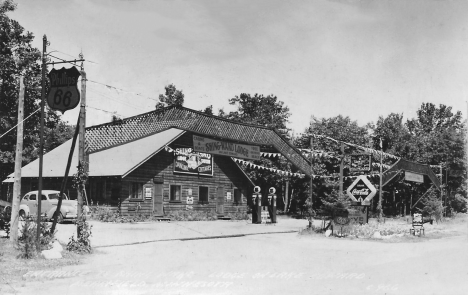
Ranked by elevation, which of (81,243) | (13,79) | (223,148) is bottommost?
(81,243)

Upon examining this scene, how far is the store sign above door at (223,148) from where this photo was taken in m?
22.7

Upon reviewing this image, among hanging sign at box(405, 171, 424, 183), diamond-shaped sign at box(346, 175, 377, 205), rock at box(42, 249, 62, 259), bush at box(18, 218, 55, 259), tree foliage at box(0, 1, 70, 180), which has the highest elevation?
tree foliage at box(0, 1, 70, 180)

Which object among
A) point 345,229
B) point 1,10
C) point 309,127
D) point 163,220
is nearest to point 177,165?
point 163,220

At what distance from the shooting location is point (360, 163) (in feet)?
75.6

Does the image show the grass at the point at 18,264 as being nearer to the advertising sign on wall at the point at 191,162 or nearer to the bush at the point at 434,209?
the advertising sign on wall at the point at 191,162

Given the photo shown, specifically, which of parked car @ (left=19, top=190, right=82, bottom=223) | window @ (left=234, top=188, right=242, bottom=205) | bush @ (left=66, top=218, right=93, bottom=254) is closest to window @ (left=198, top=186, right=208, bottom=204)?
window @ (left=234, top=188, right=242, bottom=205)

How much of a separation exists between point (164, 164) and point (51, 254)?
60.8ft

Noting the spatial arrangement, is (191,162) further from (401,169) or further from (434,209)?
(434,209)

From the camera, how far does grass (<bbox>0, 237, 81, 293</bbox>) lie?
34.3 feet

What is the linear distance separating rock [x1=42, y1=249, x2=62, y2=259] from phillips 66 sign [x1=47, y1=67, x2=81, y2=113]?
3.68 metres

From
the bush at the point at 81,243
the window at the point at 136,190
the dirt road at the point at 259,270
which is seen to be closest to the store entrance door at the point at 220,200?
the window at the point at 136,190

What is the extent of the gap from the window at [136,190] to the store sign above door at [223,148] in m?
8.11

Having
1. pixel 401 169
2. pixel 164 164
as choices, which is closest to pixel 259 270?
pixel 164 164

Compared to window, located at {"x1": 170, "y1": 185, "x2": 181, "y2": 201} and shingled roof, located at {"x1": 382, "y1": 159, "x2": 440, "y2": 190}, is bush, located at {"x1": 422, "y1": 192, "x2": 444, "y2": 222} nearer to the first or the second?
shingled roof, located at {"x1": 382, "y1": 159, "x2": 440, "y2": 190}
